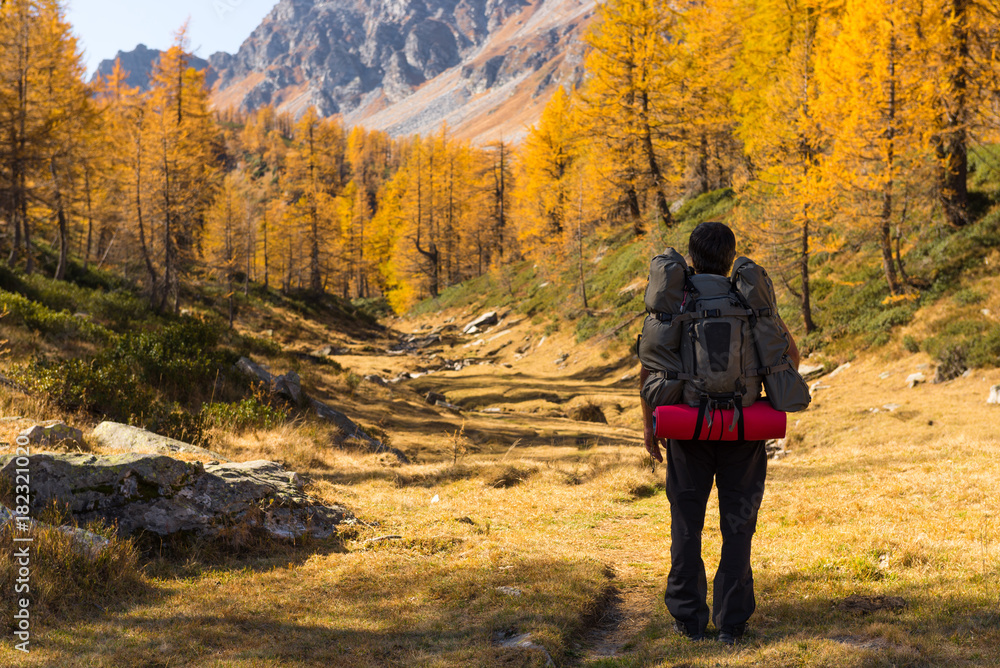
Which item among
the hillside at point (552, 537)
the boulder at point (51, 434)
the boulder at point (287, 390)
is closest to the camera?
the hillside at point (552, 537)

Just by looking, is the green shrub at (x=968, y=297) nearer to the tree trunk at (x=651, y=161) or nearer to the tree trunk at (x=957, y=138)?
the tree trunk at (x=957, y=138)

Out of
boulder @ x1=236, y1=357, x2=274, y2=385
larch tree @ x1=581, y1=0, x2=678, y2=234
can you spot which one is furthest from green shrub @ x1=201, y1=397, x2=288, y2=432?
larch tree @ x1=581, y1=0, x2=678, y2=234

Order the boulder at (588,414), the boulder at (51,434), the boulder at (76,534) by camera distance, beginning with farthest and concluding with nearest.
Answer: the boulder at (588,414) → the boulder at (51,434) → the boulder at (76,534)

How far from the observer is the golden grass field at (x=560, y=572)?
3.45 metres

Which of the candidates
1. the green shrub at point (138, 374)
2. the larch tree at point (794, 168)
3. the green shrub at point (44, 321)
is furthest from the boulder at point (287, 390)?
the larch tree at point (794, 168)

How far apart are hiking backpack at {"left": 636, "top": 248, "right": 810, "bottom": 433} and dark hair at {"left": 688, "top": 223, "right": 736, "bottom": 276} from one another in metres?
0.15

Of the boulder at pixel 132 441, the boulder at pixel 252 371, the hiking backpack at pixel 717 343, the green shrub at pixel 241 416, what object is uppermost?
the hiking backpack at pixel 717 343

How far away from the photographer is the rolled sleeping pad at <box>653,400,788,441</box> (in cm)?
327

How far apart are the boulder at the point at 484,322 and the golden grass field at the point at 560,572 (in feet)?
86.7

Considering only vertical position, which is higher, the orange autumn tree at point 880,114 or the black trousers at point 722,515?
the orange autumn tree at point 880,114

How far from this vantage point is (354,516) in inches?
257

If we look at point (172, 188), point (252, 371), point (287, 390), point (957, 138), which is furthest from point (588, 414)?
point (172, 188)

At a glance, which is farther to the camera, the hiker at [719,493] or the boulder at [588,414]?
the boulder at [588,414]

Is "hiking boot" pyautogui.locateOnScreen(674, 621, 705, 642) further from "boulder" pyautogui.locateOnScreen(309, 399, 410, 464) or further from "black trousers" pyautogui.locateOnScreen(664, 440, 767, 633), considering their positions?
"boulder" pyautogui.locateOnScreen(309, 399, 410, 464)
